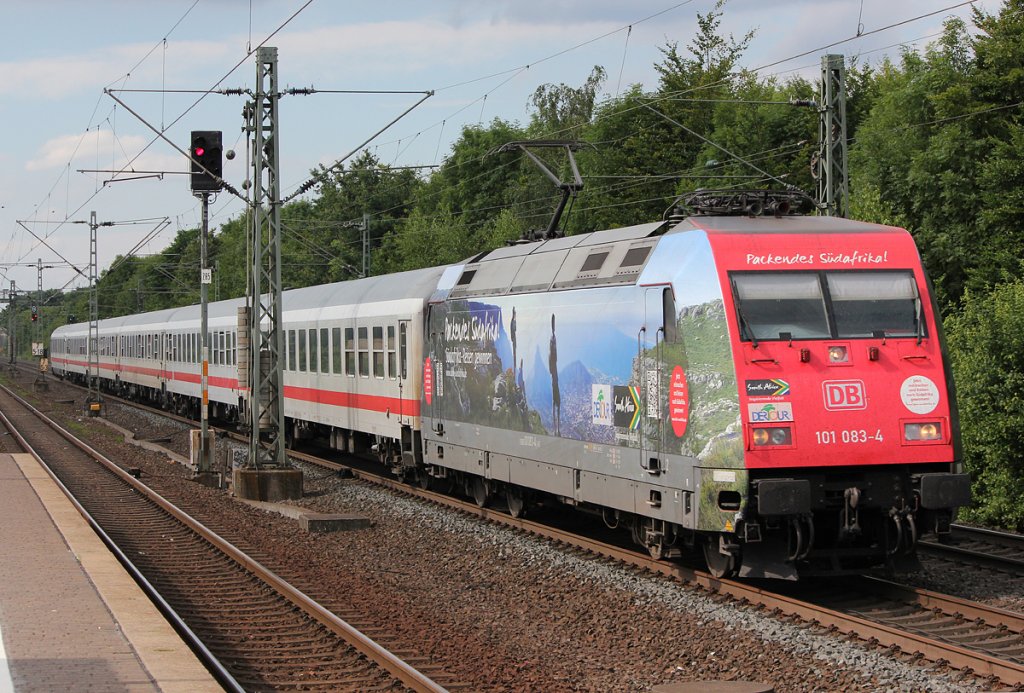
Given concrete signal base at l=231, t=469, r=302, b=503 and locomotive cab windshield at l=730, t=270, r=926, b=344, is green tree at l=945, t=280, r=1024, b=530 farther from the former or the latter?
concrete signal base at l=231, t=469, r=302, b=503

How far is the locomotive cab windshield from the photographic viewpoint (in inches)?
438

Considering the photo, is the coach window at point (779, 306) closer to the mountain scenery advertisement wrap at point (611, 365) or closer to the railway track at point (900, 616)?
the mountain scenery advertisement wrap at point (611, 365)

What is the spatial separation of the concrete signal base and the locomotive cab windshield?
12227mm

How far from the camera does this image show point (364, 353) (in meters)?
23.2

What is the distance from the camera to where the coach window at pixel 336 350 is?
2528cm

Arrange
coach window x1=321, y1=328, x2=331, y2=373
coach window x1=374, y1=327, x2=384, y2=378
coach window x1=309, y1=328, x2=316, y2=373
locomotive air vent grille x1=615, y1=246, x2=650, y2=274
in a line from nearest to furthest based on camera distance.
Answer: locomotive air vent grille x1=615, y1=246, x2=650, y2=274 < coach window x1=374, y1=327, x2=384, y2=378 < coach window x1=321, y1=328, x2=331, y2=373 < coach window x1=309, y1=328, x2=316, y2=373

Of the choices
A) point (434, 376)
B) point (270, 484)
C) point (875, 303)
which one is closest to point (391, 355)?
point (434, 376)

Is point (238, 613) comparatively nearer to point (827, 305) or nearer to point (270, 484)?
point (827, 305)

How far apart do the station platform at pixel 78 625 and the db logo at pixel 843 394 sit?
556 centimetres

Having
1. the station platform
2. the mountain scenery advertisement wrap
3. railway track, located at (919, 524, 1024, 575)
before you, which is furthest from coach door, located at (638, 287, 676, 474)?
the station platform

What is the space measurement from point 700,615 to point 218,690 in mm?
4431

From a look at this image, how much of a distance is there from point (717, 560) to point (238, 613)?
451 cm

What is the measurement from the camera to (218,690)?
26.9ft

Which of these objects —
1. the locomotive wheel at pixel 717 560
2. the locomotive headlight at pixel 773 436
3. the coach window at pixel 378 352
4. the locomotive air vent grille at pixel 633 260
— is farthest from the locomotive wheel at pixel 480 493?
the locomotive headlight at pixel 773 436
